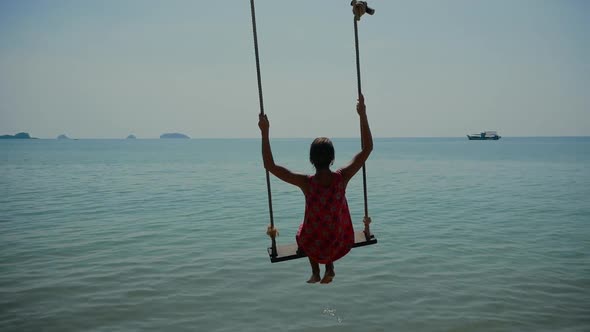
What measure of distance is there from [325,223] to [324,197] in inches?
11.1

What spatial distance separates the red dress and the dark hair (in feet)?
0.58

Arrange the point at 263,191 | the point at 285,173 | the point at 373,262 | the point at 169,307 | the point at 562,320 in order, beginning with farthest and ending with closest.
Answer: the point at 263,191 < the point at 373,262 < the point at 169,307 < the point at 562,320 < the point at 285,173

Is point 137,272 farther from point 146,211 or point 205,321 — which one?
point 146,211

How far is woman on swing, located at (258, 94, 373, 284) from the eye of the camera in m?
3.97

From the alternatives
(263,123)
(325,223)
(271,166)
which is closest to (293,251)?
(325,223)

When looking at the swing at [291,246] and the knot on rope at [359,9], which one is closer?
the swing at [291,246]

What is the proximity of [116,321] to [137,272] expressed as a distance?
238cm

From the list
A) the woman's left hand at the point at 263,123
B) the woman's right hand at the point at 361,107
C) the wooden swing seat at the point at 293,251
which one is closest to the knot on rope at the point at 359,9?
the woman's right hand at the point at 361,107

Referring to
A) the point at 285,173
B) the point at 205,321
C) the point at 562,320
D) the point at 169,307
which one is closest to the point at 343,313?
the point at 205,321

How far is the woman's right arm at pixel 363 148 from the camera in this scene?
A: 410 cm

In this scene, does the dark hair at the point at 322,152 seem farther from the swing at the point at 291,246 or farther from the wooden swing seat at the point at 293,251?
the wooden swing seat at the point at 293,251

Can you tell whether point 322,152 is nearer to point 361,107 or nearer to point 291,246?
point 361,107

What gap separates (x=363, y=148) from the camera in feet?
13.9

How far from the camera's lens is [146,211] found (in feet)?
56.7
